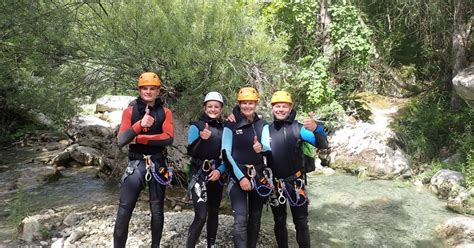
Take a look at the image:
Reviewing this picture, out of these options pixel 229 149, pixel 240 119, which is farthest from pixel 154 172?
pixel 240 119

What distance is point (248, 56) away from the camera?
7887 mm

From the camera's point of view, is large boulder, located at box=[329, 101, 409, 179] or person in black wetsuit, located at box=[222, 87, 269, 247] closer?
person in black wetsuit, located at box=[222, 87, 269, 247]

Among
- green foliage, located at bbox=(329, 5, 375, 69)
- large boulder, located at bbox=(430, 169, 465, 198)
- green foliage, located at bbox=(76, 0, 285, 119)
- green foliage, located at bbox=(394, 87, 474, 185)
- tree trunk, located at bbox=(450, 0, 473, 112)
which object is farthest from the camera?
green foliage, located at bbox=(329, 5, 375, 69)

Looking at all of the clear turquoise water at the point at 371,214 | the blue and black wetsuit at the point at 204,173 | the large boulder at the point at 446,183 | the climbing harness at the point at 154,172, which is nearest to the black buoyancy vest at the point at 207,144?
the blue and black wetsuit at the point at 204,173

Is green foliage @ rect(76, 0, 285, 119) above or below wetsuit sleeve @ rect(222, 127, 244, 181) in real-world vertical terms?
above

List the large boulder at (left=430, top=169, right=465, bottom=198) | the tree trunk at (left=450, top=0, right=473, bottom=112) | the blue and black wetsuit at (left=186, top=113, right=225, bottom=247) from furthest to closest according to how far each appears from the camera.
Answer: the tree trunk at (left=450, top=0, right=473, bottom=112) → the large boulder at (left=430, top=169, right=465, bottom=198) → the blue and black wetsuit at (left=186, top=113, right=225, bottom=247)

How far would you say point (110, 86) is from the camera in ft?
28.5

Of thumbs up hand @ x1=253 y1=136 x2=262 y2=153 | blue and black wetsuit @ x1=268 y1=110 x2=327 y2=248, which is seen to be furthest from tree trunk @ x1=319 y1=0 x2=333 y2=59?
thumbs up hand @ x1=253 y1=136 x2=262 y2=153

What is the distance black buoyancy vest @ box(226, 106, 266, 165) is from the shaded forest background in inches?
117

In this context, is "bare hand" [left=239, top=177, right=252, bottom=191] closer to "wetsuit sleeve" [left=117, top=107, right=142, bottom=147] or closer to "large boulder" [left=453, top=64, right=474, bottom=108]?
"wetsuit sleeve" [left=117, top=107, right=142, bottom=147]

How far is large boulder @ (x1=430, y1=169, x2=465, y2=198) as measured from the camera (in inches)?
327

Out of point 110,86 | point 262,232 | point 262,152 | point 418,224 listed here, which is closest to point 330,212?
point 418,224

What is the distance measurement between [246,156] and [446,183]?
6136 mm

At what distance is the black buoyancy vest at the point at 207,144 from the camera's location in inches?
175
